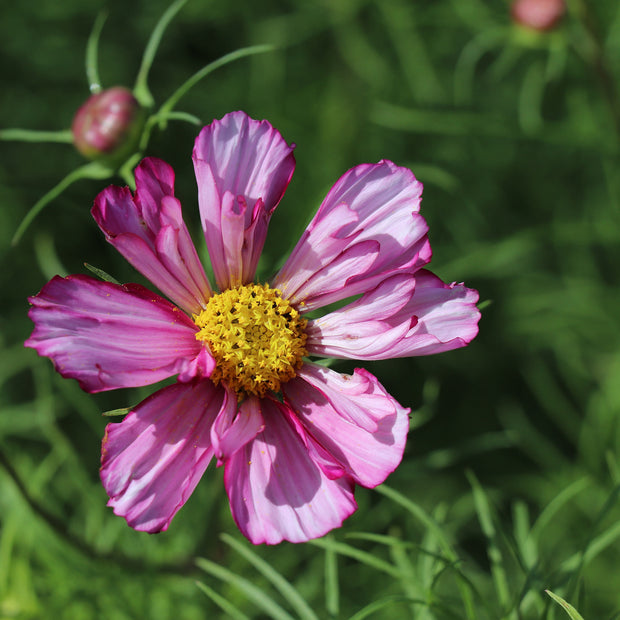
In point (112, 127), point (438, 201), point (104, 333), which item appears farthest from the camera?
point (438, 201)

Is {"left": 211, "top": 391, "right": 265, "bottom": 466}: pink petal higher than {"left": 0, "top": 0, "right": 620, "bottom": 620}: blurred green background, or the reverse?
{"left": 211, "top": 391, "right": 265, "bottom": 466}: pink petal

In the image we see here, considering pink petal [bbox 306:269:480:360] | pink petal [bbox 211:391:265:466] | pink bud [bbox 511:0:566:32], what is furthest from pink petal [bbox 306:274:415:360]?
pink bud [bbox 511:0:566:32]

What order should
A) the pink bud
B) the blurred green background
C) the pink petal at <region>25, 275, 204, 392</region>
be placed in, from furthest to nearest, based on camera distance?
the blurred green background, the pink bud, the pink petal at <region>25, 275, 204, 392</region>

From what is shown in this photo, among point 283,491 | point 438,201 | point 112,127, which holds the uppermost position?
point 112,127

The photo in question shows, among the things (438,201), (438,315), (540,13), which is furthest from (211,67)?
(438,201)

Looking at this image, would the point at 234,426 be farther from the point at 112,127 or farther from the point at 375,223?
the point at 112,127

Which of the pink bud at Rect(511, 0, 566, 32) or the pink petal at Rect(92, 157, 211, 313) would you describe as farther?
the pink bud at Rect(511, 0, 566, 32)

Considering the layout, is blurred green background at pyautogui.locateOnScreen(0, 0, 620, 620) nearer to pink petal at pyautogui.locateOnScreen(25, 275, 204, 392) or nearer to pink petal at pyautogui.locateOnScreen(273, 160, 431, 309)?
pink petal at pyautogui.locateOnScreen(273, 160, 431, 309)
